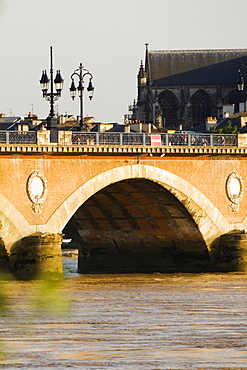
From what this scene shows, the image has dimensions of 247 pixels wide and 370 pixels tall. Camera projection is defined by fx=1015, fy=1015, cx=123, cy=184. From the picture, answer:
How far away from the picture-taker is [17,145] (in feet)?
115

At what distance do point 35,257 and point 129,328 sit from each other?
1358 centimetres

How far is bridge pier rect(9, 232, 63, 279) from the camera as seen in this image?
113ft

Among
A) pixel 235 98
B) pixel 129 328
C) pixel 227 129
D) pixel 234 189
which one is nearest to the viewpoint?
pixel 129 328

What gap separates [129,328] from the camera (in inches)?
848

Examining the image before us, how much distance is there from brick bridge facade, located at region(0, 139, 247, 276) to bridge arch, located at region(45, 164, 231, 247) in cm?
4

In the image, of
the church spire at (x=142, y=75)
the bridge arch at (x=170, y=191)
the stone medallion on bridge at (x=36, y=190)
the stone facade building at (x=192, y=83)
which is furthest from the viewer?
the church spire at (x=142, y=75)

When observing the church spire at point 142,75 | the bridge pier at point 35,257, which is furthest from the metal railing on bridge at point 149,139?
the church spire at point 142,75

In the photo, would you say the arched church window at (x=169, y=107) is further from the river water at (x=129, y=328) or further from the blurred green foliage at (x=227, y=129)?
the river water at (x=129, y=328)

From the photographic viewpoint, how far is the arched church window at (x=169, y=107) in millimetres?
90625

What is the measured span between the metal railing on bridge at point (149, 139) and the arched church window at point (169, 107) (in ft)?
156

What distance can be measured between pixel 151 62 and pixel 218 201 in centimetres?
5268

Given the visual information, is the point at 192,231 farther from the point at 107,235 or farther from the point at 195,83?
the point at 195,83

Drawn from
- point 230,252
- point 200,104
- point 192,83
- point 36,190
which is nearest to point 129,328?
point 36,190

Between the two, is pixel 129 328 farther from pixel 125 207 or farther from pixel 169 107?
pixel 169 107
